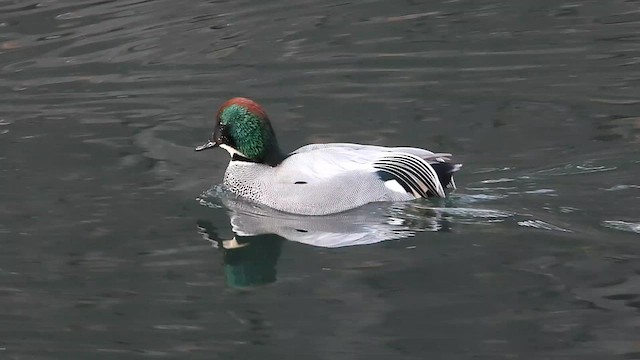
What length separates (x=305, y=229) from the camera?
26.6 ft

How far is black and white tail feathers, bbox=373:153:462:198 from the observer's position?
818 centimetres

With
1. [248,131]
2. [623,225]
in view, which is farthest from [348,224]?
[623,225]

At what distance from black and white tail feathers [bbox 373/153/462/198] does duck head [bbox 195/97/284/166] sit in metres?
0.78

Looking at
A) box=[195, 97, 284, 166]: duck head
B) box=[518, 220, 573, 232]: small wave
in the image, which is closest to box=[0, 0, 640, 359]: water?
box=[518, 220, 573, 232]: small wave

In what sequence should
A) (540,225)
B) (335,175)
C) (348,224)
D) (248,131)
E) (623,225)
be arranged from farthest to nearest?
(248,131)
(335,175)
(348,224)
(540,225)
(623,225)

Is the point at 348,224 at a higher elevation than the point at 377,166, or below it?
below

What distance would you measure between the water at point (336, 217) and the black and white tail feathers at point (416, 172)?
15 centimetres

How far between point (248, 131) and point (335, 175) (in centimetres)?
76

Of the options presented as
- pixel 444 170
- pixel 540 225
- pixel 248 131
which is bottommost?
pixel 540 225

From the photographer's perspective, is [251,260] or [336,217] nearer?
[251,260]

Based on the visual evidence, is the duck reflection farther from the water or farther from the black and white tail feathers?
the black and white tail feathers

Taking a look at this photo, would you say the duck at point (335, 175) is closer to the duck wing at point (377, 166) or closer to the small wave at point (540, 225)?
the duck wing at point (377, 166)

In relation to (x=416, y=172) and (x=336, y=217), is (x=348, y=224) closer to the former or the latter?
(x=336, y=217)

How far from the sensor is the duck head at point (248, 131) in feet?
28.1
